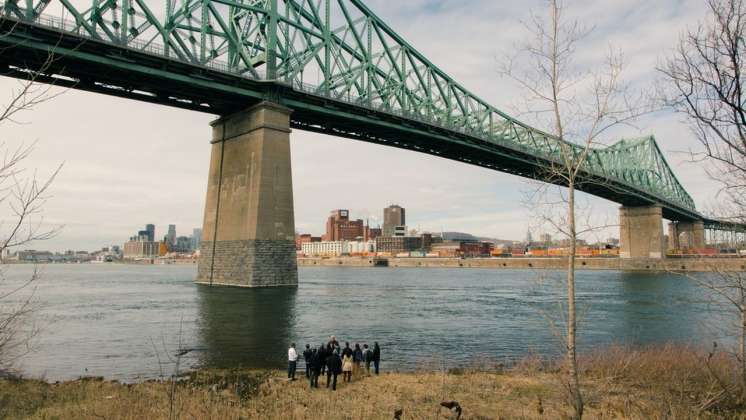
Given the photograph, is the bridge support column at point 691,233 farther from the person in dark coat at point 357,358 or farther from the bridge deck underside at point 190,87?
the person in dark coat at point 357,358

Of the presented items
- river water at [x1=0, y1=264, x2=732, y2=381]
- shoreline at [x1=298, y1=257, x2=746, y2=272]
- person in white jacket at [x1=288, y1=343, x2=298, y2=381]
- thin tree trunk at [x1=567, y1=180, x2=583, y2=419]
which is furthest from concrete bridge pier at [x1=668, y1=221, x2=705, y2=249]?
thin tree trunk at [x1=567, y1=180, x2=583, y2=419]

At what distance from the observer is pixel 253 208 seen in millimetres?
47031

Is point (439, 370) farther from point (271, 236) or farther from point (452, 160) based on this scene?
point (452, 160)

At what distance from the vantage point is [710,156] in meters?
7.94

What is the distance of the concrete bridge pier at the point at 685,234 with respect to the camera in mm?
137250

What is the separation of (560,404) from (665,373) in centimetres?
456

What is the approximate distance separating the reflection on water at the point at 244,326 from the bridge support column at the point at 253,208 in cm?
341

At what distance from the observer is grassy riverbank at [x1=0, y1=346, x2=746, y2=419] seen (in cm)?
1102

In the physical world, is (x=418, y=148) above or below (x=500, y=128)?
below

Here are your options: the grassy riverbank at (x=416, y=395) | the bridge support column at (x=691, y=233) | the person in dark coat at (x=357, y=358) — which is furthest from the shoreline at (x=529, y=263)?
the person in dark coat at (x=357, y=358)

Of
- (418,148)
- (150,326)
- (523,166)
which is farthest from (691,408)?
(523,166)

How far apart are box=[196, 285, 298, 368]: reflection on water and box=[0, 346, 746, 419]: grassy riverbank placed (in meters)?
2.86

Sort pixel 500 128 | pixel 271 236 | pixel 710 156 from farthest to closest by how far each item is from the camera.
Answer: pixel 500 128 → pixel 271 236 → pixel 710 156

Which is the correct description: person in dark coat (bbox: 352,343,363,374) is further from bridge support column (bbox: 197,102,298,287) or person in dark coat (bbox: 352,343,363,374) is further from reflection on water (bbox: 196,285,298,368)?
bridge support column (bbox: 197,102,298,287)
